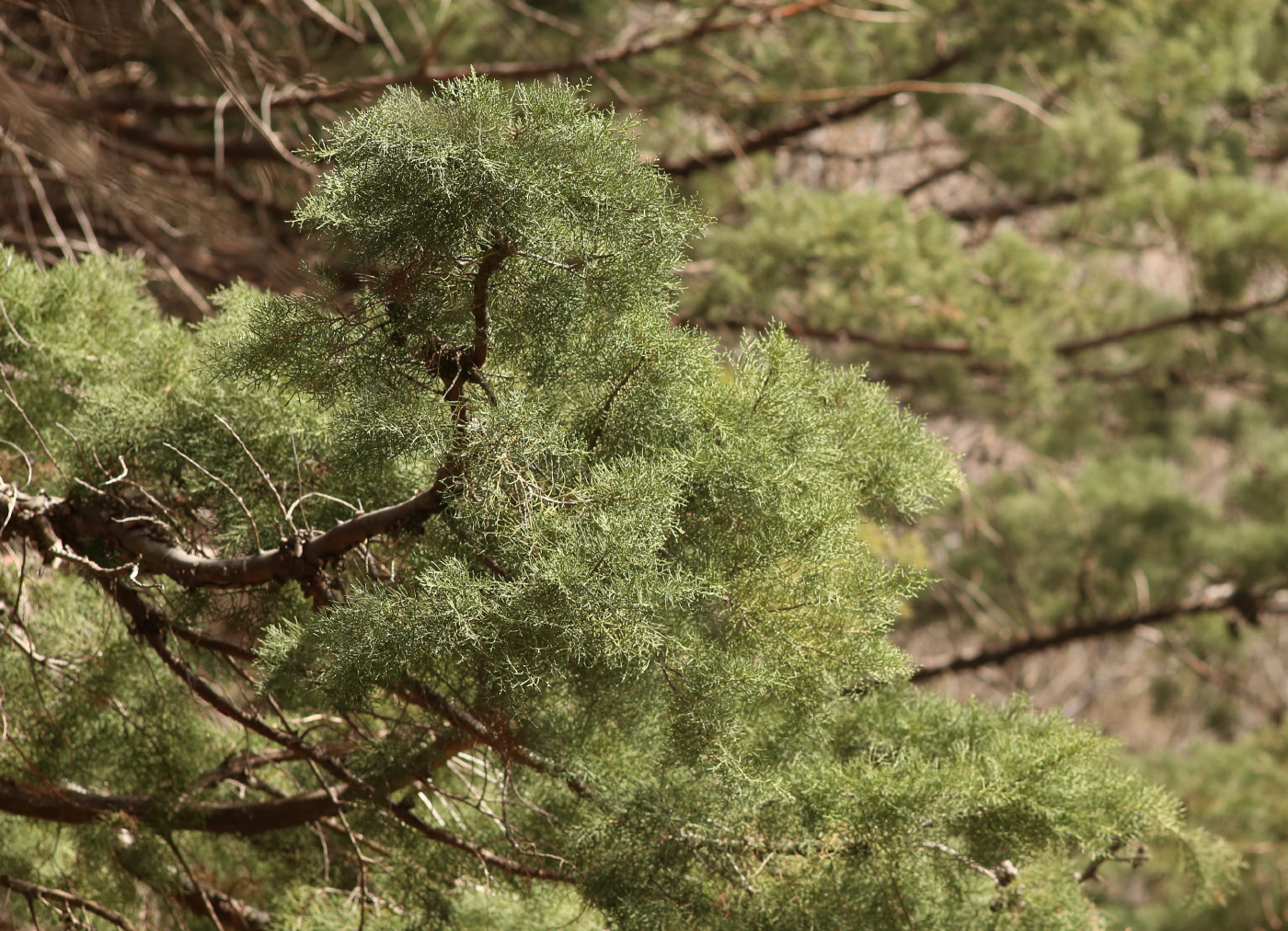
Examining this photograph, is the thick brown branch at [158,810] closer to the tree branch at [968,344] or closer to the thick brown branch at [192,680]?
the thick brown branch at [192,680]

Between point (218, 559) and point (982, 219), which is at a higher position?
point (218, 559)

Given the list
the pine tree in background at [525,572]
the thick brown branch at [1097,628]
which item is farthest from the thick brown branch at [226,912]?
the thick brown branch at [1097,628]

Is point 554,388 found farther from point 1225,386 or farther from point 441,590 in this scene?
point 1225,386

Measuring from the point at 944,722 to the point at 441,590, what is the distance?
98 centimetres

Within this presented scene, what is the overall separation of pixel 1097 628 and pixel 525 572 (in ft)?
16.4

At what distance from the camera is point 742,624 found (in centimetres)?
182

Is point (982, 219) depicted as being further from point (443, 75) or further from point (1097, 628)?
point (443, 75)

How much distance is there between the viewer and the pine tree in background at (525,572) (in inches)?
64.7

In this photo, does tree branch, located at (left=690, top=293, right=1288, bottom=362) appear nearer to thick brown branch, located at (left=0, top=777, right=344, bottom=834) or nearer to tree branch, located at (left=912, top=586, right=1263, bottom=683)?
tree branch, located at (left=912, top=586, right=1263, bottom=683)

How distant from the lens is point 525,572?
1.63 metres

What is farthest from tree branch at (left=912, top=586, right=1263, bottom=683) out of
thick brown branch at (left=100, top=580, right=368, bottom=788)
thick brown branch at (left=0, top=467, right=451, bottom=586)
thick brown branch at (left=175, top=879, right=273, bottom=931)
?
thick brown branch at (left=0, top=467, right=451, bottom=586)

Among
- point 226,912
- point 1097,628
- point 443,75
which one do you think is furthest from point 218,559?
point 1097,628

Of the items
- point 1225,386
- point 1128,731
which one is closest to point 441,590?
point 1225,386

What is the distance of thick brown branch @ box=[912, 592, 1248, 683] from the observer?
238 inches
